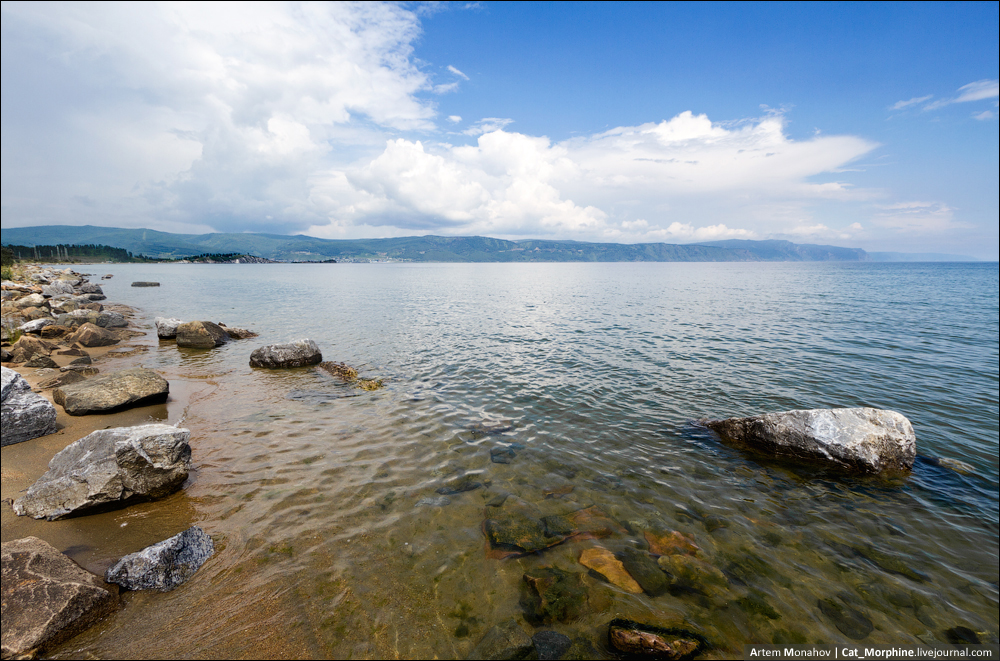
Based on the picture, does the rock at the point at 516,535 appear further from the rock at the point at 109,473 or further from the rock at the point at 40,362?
the rock at the point at 40,362

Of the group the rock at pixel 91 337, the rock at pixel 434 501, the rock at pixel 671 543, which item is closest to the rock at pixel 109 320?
the rock at pixel 91 337

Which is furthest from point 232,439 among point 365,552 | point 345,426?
point 365,552

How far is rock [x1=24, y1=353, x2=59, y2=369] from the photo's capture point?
55.0 feet

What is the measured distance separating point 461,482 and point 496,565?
9.28 ft

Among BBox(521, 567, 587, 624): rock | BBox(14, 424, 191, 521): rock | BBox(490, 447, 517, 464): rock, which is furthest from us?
BBox(490, 447, 517, 464): rock

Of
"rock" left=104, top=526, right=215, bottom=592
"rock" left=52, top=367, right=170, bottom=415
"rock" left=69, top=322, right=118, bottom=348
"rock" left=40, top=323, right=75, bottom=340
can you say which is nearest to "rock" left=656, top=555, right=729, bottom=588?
"rock" left=104, top=526, right=215, bottom=592

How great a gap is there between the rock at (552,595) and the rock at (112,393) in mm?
14483

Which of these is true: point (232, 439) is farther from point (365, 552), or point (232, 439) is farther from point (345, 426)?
point (365, 552)

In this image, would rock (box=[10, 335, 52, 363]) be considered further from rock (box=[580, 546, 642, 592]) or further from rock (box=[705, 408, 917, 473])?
rock (box=[705, 408, 917, 473])

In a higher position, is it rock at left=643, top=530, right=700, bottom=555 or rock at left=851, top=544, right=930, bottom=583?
rock at left=643, top=530, right=700, bottom=555

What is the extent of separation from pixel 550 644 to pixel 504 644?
0.69 m

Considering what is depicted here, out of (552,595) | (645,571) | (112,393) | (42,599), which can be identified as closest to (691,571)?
(645,571)

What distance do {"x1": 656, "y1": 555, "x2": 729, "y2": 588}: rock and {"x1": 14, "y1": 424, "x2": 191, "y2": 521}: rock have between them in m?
10.6

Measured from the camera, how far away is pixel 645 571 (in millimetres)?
7117
